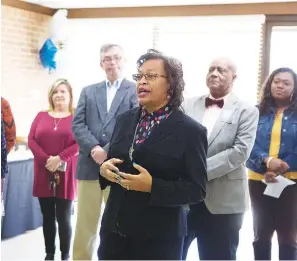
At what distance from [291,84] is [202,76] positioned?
9.32 ft

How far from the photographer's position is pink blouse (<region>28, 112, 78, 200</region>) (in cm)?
313

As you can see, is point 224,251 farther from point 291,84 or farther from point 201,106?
point 291,84

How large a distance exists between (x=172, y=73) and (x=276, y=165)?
117 centimetres

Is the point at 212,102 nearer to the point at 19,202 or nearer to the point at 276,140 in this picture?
the point at 276,140

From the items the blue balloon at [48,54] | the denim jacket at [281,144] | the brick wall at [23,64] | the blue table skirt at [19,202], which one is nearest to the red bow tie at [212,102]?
the denim jacket at [281,144]

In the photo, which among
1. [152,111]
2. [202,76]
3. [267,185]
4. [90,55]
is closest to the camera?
[152,111]

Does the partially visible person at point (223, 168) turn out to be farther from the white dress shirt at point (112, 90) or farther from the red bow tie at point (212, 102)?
the white dress shirt at point (112, 90)

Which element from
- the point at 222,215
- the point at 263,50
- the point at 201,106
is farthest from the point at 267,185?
the point at 263,50

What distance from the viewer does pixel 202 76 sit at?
5.48m

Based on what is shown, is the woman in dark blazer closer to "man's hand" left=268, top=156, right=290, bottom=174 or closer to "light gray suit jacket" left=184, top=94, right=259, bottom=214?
"light gray suit jacket" left=184, top=94, right=259, bottom=214

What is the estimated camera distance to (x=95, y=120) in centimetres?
280

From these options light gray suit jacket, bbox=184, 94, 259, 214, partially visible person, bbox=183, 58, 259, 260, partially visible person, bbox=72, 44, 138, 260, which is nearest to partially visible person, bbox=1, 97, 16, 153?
partially visible person, bbox=72, 44, 138, 260

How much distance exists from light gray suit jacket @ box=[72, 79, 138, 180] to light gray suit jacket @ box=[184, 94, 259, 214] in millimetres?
683

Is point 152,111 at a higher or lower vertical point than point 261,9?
lower
